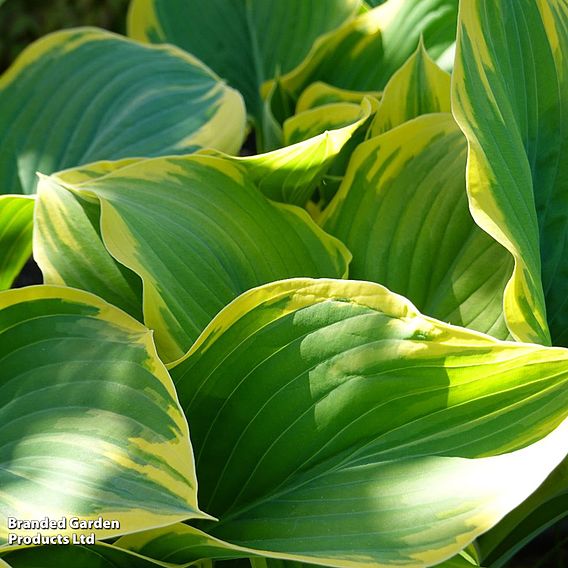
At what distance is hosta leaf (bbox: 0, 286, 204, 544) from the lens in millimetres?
462

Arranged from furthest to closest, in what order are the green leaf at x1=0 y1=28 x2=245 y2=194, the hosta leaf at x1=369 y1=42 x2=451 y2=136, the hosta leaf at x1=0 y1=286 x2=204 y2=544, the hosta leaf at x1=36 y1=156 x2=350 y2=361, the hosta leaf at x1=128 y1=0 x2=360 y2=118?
the hosta leaf at x1=128 y1=0 x2=360 y2=118 < the green leaf at x1=0 y1=28 x2=245 y2=194 < the hosta leaf at x1=369 y1=42 x2=451 y2=136 < the hosta leaf at x1=36 y1=156 x2=350 y2=361 < the hosta leaf at x1=0 y1=286 x2=204 y2=544

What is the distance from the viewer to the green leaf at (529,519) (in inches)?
26.6

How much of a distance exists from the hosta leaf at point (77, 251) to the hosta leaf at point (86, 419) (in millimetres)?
55

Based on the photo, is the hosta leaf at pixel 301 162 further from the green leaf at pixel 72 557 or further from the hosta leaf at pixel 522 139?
the green leaf at pixel 72 557

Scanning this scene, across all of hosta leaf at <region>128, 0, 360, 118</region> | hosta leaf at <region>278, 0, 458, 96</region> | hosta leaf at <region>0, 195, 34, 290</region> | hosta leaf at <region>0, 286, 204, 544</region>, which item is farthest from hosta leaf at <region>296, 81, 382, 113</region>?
hosta leaf at <region>0, 286, 204, 544</region>

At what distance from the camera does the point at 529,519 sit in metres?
0.71

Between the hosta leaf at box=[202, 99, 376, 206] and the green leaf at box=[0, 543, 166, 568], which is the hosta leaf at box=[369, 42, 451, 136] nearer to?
the hosta leaf at box=[202, 99, 376, 206]

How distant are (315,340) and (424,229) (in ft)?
0.63

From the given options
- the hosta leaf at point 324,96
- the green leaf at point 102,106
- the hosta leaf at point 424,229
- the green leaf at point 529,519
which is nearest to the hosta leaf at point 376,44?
the hosta leaf at point 324,96

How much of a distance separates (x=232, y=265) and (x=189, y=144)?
0.23 m

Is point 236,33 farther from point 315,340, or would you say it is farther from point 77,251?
point 315,340

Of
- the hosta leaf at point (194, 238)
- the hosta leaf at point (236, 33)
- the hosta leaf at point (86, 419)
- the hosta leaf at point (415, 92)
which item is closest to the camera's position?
the hosta leaf at point (86, 419)

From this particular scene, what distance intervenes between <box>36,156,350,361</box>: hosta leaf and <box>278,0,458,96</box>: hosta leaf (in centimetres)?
33

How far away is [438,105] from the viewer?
2.50 feet
